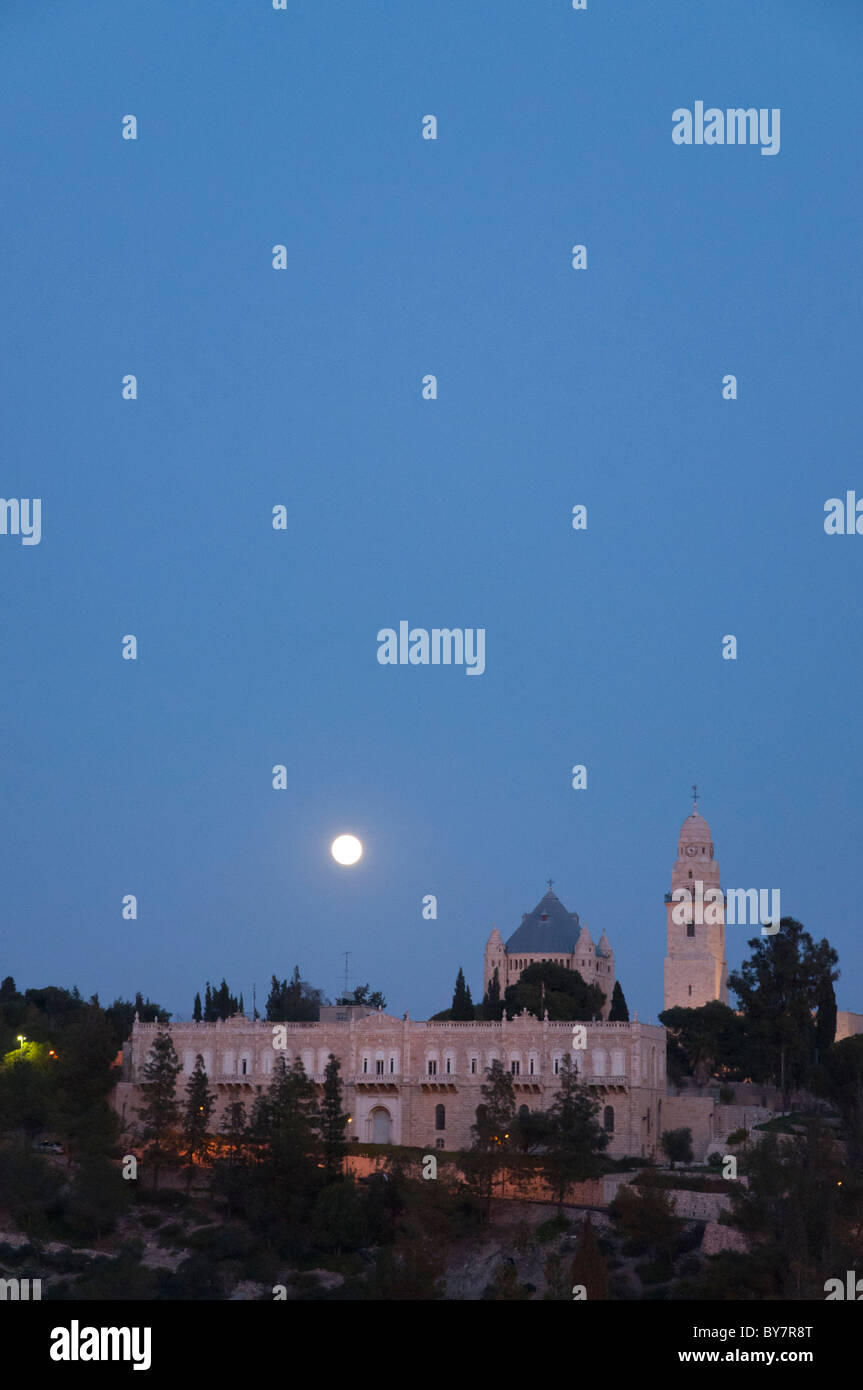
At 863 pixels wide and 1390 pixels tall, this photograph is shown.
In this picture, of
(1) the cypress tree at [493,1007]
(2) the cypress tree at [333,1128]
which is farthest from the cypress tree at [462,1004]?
(2) the cypress tree at [333,1128]

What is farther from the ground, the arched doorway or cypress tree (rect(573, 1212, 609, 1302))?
the arched doorway

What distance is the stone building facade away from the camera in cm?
6906

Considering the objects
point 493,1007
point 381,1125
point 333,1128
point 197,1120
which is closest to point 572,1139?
point 333,1128

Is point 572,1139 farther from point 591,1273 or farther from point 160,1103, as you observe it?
point 160,1103

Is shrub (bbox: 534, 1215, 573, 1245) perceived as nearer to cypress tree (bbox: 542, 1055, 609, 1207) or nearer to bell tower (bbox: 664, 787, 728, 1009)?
cypress tree (bbox: 542, 1055, 609, 1207)

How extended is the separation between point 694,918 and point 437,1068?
29.9m

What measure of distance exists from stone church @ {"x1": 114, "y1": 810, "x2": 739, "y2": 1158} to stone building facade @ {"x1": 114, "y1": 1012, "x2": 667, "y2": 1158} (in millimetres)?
47

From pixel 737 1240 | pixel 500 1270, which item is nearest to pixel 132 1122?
pixel 500 1270

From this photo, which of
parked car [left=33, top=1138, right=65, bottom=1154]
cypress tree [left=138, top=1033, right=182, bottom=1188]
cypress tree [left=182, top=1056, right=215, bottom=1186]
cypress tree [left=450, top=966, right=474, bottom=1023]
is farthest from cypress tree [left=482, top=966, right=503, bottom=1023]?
parked car [left=33, top=1138, right=65, bottom=1154]

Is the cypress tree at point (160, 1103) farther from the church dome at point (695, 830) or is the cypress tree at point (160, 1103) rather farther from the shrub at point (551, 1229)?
the church dome at point (695, 830)

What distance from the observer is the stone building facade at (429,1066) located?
227 ft

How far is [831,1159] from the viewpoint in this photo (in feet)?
183

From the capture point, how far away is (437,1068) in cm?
7269
